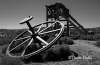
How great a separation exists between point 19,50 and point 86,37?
11.7 metres

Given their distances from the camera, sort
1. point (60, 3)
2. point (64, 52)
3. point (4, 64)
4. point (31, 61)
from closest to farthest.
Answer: point (4, 64) → point (31, 61) → point (64, 52) → point (60, 3)

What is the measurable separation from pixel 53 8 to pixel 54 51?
11295 millimetres

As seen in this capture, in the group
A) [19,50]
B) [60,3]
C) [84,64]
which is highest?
[60,3]

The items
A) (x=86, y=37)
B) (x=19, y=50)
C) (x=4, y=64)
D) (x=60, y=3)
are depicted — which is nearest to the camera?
(x=4, y=64)

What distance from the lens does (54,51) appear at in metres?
7.48

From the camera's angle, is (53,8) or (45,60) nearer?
(45,60)

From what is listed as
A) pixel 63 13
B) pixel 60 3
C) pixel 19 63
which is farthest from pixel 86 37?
pixel 19 63

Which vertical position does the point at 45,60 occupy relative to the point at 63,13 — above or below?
below

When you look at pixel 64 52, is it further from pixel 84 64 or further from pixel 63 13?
pixel 63 13

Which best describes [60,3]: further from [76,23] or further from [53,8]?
[76,23]

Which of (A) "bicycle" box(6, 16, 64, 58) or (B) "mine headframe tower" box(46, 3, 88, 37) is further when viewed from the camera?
(B) "mine headframe tower" box(46, 3, 88, 37)

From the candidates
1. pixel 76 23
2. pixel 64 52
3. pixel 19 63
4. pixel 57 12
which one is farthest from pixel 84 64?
pixel 76 23

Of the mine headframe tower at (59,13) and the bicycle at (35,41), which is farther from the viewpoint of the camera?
the mine headframe tower at (59,13)

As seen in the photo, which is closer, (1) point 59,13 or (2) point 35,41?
(2) point 35,41
